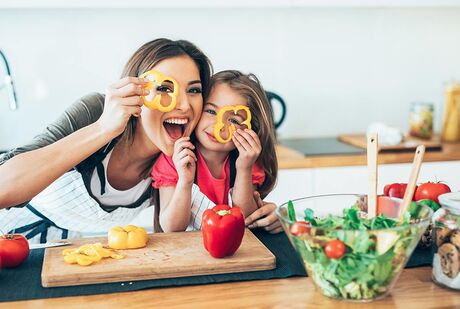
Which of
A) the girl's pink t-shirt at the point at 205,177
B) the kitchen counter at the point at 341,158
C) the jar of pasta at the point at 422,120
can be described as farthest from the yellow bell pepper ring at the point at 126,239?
the jar of pasta at the point at 422,120

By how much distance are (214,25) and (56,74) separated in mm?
714

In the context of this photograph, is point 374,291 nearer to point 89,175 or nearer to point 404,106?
point 89,175

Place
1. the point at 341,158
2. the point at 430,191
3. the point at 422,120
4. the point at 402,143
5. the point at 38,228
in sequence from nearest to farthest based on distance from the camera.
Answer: the point at 430,191
the point at 38,228
the point at 341,158
the point at 402,143
the point at 422,120

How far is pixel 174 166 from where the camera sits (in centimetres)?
167

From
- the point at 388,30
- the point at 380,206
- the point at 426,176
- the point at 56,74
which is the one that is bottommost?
the point at 426,176

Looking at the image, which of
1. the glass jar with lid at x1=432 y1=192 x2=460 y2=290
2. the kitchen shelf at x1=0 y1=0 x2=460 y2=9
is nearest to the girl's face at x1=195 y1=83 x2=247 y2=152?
the glass jar with lid at x1=432 y1=192 x2=460 y2=290

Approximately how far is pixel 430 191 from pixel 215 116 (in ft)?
1.84

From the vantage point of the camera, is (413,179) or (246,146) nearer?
(413,179)

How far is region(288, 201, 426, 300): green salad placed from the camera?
1.12 meters

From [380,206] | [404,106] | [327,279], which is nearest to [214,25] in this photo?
[404,106]

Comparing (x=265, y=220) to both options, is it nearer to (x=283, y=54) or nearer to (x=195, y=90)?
(x=195, y=90)

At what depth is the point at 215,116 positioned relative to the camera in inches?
66.3

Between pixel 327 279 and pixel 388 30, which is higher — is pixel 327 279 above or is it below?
below

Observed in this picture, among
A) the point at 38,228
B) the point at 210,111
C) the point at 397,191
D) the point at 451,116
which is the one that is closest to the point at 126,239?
the point at 210,111
